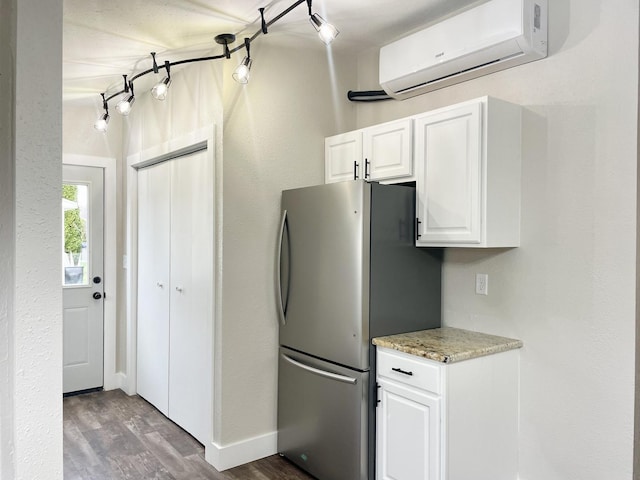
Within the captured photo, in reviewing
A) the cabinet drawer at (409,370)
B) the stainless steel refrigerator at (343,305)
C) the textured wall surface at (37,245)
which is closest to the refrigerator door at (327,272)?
the stainless steel refrigerator at (343,305)

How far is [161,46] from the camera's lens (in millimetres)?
3064

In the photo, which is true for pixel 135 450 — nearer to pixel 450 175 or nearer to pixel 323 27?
pixel 450 175

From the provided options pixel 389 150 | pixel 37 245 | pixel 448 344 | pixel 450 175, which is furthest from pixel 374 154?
pixel 37 245

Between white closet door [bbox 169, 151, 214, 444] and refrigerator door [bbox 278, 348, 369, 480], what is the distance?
501mm

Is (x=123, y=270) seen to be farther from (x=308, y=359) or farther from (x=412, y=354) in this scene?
(x=412, y=354)

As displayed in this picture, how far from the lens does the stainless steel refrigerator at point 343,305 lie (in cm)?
261

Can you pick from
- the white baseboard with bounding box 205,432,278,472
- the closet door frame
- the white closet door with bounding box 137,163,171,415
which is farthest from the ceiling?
the white baseboard with bounding box 205,432,278,472

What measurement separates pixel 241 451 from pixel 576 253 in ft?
7.24

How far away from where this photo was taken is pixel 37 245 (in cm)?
127

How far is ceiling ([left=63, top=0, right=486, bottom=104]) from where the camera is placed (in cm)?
257

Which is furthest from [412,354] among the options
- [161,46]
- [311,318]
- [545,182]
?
[161,46]

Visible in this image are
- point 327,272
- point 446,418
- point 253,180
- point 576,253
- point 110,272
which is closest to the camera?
point 446,418

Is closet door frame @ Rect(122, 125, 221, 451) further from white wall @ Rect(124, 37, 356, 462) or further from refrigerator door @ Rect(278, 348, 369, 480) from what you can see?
refrigerator door @ Rect(278, 348, 369, 480)

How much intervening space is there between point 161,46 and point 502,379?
2.72m
